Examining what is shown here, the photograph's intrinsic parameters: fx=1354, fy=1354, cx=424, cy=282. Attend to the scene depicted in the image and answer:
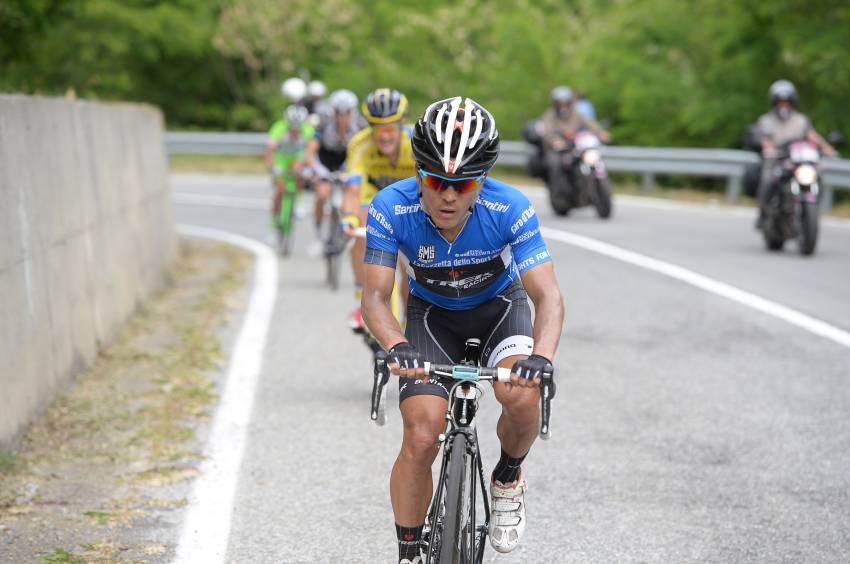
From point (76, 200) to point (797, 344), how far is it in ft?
17.1

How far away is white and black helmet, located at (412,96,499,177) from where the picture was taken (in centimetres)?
459

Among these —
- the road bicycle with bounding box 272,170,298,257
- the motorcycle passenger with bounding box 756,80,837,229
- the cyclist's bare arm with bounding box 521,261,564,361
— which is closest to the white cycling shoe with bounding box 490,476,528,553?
the cyclist's bare arm with bounding box 521,261,564,361

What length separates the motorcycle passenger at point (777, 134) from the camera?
1520 centimetres

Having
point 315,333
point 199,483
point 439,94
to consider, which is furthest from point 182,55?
point 199,483

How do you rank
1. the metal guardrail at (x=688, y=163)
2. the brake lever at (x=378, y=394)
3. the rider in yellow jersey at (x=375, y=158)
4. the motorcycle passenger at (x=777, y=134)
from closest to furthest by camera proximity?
the brake lever at (x=378, y=394) < the rider in yellow jersey at (x=375, y=158) < the motorcycle passenger at (x=777, y=134) < the metal guardrail at (x=688, y=163)

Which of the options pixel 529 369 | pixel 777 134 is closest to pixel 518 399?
pixel 529 369

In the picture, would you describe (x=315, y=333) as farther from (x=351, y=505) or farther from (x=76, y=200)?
(x=351, y=505)

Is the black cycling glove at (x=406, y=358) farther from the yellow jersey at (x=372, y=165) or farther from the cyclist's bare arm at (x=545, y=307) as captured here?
the yellow jersey at (x=372, y=165)

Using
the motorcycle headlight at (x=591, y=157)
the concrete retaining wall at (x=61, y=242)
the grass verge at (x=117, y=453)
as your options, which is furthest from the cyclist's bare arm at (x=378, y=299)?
the motorcycle headlight at (x=591, y=157)

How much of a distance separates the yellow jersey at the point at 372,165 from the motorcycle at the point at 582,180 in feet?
35.2

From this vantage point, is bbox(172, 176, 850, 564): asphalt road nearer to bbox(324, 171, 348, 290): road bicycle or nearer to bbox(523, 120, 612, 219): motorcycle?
bbox(324, 171, 348, 290): road bicycle

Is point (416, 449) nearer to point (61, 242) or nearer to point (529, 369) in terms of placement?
point (529, 369)

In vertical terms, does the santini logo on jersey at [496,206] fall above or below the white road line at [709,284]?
above

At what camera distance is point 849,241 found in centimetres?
1664
